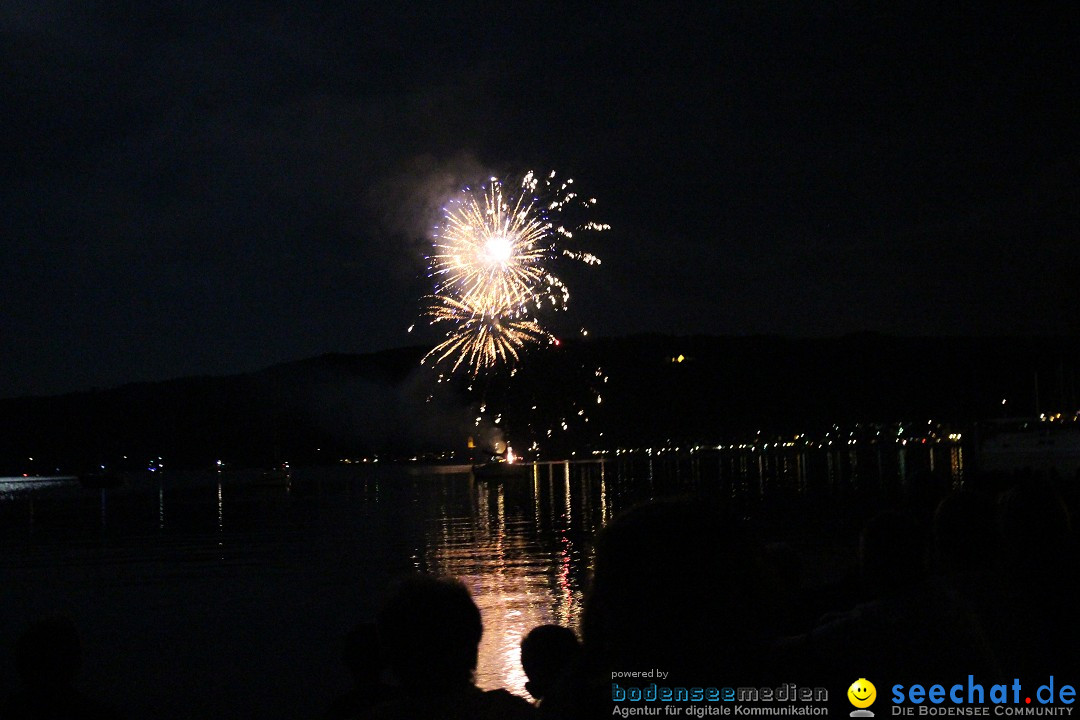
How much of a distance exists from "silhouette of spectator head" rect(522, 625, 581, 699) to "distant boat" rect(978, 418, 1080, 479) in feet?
203

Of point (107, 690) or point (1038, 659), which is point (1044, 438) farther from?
point (1038, 659)

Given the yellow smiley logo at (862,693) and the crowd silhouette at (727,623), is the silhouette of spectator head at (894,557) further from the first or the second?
the yellow smiley logo at (862,693)

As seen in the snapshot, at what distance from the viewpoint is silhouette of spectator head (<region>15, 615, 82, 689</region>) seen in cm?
543

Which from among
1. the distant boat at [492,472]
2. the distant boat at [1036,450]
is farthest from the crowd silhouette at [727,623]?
the distant boat at [492,472]

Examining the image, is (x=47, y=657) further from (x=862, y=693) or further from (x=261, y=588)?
(x=261, y=588)

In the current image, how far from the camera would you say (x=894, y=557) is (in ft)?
15.5

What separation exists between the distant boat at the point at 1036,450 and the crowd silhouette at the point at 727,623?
62453 mm

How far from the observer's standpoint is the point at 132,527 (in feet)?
169

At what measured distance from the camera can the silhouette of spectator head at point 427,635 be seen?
129 inches

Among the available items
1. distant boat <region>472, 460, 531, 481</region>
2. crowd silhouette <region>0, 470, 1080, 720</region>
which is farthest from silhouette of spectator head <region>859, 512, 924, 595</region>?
distant boat <region>472, 460, 531, 481</region>

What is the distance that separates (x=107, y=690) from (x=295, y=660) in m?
2.52

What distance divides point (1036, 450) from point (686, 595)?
71.6 metres

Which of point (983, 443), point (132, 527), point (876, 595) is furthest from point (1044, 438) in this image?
point (876, 595)

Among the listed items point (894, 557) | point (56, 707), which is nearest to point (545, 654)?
point (894, 557)
